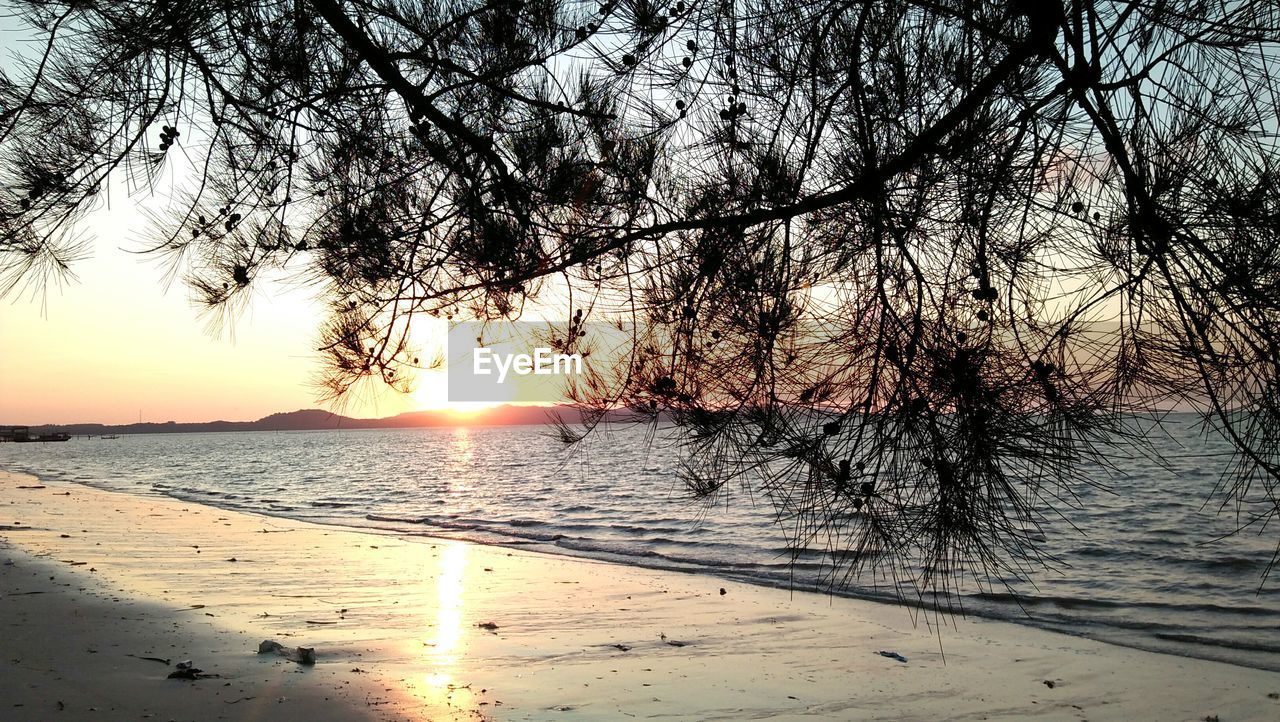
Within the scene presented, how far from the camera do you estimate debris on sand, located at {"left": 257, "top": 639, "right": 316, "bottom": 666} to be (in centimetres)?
447

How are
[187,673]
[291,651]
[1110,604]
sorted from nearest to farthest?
[187,673] → [291,651] → [1110,604]

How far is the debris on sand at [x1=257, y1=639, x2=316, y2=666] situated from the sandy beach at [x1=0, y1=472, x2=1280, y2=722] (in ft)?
0.26

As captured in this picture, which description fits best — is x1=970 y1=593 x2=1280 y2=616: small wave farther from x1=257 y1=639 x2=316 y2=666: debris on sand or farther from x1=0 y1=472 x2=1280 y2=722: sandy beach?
x1=257 y1=639 x2=316 y2=666: debris on sand

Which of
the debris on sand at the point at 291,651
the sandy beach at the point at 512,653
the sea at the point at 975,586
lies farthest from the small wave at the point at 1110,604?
the debris on sand at the point at 291,651

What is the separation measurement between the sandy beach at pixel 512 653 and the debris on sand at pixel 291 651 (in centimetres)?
8

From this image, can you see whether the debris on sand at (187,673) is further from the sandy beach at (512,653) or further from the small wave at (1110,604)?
the small wave at (1110,604)

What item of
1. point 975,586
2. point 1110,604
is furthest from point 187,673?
point 1110,604

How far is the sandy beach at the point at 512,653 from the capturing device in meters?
3.93

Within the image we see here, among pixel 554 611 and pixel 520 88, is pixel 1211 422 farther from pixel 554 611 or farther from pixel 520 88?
pixel 554 611

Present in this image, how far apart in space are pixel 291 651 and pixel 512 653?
1234 mm

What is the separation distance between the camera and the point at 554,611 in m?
6.62

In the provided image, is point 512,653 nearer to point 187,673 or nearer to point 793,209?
point 187,673

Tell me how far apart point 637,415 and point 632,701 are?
6.72 feet

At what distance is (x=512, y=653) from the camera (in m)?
5.06
